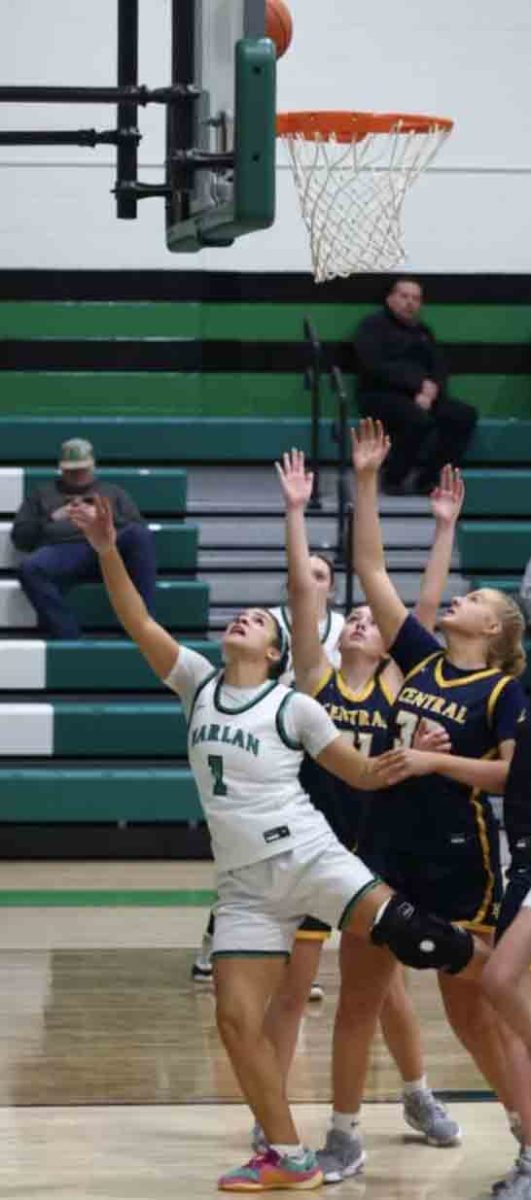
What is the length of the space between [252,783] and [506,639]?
0.83 m

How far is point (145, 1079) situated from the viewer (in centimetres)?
729

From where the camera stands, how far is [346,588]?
12.3 metres

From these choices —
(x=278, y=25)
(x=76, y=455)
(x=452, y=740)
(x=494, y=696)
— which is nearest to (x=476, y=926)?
(x=452, y=740)

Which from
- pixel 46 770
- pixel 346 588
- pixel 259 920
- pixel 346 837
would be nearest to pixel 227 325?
pixel 346 588

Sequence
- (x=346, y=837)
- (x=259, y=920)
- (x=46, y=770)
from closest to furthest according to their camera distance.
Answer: (x=259, y=920)
(x=346, y=837)
(x=46, y=770)

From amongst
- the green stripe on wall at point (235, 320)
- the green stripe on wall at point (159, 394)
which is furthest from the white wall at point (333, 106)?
the green stripe on wall at point (159, 394)

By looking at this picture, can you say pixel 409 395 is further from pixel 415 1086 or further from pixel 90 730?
pixel 415 1086

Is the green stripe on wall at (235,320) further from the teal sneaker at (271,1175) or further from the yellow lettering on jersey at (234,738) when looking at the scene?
the teal sneaker at (271,1175)

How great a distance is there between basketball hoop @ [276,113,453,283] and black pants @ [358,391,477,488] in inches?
59.3

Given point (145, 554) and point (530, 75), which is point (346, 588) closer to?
point (145, 554)

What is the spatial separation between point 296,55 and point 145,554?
3699 mm

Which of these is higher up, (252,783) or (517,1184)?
(252,783)

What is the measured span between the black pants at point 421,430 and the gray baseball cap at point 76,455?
6.63ft

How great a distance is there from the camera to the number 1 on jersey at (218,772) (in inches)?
243
